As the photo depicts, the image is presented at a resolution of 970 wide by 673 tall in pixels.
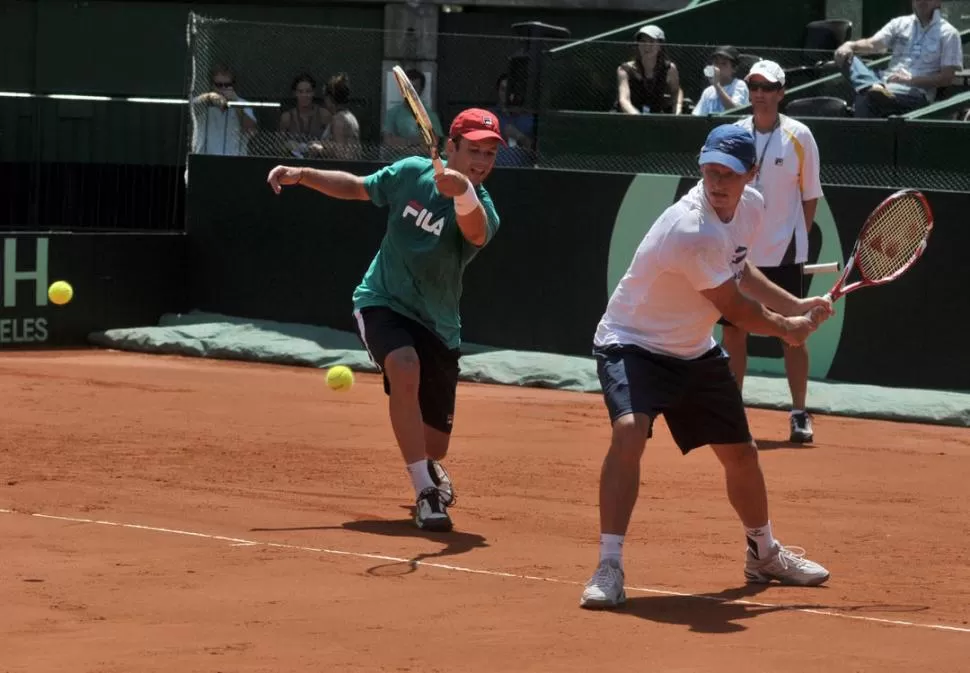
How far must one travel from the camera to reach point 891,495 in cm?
827

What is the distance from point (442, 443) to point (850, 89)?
740cm

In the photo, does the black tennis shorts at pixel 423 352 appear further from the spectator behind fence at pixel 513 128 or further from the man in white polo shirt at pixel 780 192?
the spectator behind fence at pixel 513 128

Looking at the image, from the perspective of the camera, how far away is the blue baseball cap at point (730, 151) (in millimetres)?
5652

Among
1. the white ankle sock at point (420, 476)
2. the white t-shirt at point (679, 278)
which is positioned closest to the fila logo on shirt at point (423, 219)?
the white ankle sock at point (420, 476)

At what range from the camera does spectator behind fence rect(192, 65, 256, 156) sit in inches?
580

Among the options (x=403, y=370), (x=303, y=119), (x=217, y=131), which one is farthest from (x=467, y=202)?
(x=217, y=131)

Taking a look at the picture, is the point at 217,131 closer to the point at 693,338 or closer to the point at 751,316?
the point at 693,338

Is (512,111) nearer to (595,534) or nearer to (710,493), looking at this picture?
(710,493)

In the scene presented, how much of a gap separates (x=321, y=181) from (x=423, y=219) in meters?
0.47

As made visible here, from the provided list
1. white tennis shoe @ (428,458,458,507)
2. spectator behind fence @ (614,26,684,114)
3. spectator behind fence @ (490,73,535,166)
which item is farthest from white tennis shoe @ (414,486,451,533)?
spectator behind fence @ (614,26,684,114)

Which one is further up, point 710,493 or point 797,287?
point 797,287

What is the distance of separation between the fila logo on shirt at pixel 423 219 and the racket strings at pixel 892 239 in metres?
1.76

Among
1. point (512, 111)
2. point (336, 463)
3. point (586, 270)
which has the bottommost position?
point (336, 463)

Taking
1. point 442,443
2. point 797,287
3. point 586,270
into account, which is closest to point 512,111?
point 586,270
